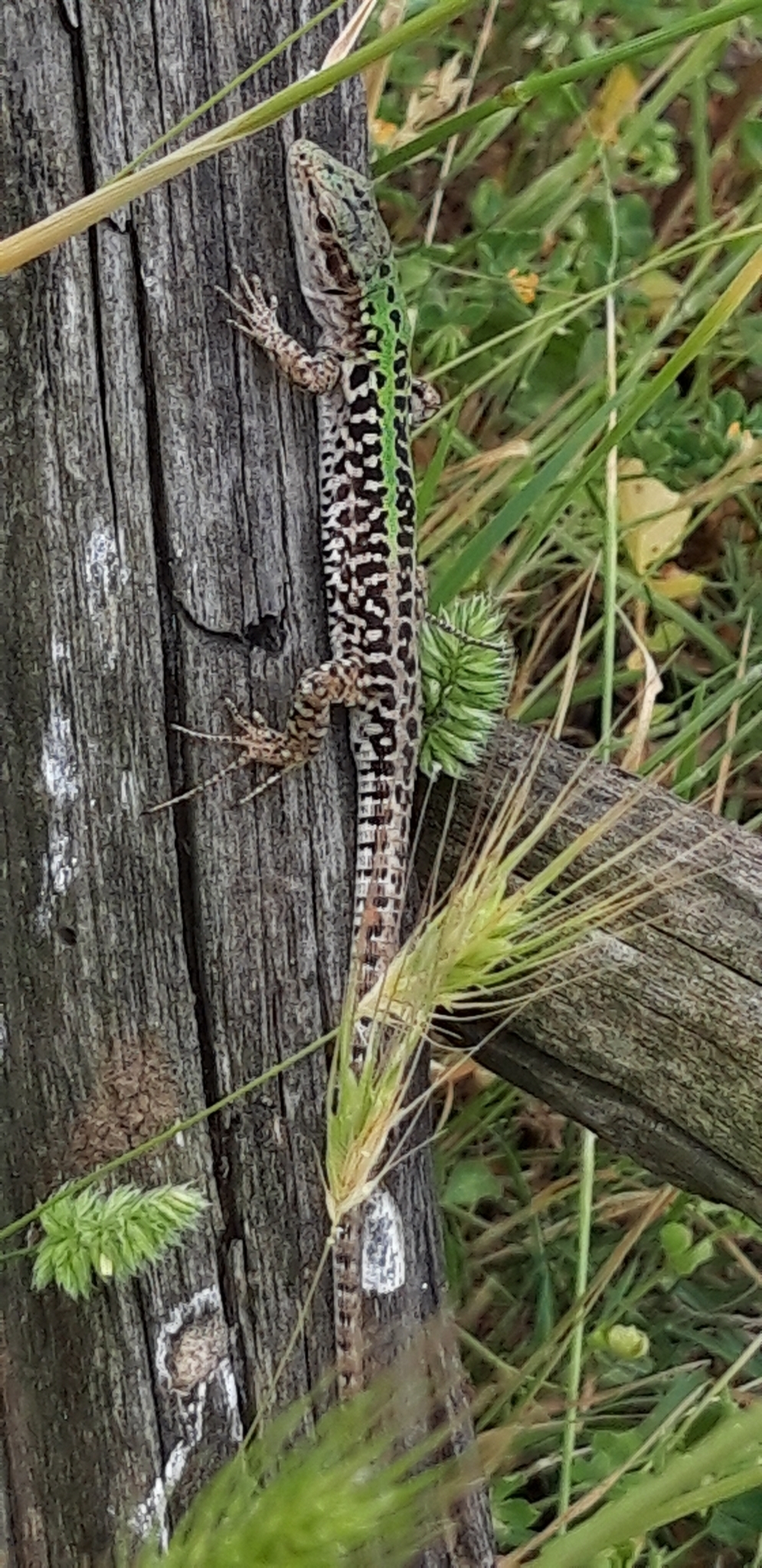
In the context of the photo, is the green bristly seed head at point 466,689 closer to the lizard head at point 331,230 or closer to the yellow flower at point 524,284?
the lizard head at point 331,230

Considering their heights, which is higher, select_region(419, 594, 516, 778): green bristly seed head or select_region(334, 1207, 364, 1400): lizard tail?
select_region(419, 594, 516, 778): green bristly seed head

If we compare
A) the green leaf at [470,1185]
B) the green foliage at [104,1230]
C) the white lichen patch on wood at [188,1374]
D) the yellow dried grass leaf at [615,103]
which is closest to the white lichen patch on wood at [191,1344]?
the white lichen patch on wood at [188,1374]

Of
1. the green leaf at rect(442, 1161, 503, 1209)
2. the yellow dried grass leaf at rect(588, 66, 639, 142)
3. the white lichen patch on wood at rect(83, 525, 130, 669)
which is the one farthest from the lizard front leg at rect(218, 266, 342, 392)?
the green leaf at rect(442, 1161, 503, 1209)

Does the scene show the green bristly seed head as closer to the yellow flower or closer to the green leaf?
the yellow flower

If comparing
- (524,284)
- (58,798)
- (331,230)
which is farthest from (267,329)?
(524,284)

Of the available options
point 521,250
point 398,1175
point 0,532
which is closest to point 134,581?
point 0,532

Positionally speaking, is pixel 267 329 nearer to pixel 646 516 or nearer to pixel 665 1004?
pixel 665 1004
